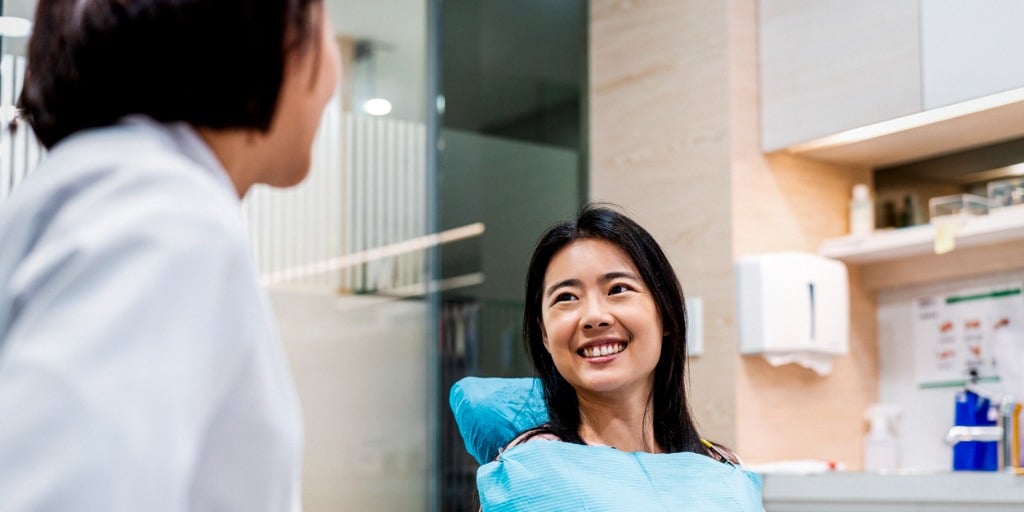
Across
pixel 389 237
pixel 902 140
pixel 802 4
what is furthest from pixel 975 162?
pixel 389 237

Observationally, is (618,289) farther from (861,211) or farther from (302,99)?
(861,211)

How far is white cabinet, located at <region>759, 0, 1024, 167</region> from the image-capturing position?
2607 mm

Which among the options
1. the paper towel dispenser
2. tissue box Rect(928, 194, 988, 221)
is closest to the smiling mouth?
the paper towel dispenser

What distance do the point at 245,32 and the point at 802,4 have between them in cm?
272

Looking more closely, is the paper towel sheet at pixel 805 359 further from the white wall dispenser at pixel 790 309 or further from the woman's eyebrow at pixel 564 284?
the woman's eyebrow at pixel 564 284

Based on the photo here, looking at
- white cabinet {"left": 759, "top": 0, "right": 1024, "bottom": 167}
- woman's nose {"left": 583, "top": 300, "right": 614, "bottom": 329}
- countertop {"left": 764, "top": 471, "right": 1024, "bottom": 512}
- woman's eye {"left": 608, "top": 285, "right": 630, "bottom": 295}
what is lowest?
countertop {"left": 764, "top": 471, "right": 1024, "bottom": 512}

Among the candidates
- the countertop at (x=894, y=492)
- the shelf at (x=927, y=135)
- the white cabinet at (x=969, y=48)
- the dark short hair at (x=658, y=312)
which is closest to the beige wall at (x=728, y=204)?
the shelf at (x=927, y=135)

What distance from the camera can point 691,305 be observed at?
3.12 meters

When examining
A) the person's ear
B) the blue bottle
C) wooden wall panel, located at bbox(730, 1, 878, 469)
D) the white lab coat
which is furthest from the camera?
wooden wall panel, located at bbox(730, 1, 878, 469)

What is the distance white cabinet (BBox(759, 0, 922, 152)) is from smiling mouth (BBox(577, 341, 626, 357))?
1.39 m

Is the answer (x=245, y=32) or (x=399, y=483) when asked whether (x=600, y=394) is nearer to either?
(x=245, y=32)

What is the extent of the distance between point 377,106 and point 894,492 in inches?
66.8

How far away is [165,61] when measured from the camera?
0.54m

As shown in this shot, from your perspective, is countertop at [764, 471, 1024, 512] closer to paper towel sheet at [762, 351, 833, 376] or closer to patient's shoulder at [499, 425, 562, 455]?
paper towel sheet at [762, 351, 833, 376]
